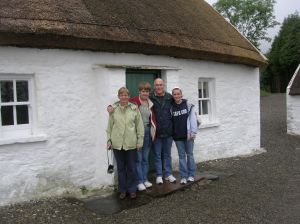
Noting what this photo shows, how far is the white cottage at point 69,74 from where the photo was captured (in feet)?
20.5

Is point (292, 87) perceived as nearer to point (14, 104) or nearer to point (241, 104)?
point (241, 104)

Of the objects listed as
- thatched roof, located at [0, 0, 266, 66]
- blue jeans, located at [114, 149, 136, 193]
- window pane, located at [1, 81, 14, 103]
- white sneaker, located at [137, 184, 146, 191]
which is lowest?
white sneaker, located at [137, 184, 146, 191]

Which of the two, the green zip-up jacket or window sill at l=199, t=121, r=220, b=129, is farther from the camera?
window sill at l=199, t=121, r=220, b=129

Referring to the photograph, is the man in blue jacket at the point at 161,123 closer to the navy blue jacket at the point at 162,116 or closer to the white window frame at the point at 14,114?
the navy blue jacket at the point at 162,116

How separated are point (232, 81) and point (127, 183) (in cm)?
513

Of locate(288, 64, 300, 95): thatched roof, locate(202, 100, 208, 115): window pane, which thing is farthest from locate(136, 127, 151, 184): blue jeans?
locate(288, 64, 300, 95): thatched roof

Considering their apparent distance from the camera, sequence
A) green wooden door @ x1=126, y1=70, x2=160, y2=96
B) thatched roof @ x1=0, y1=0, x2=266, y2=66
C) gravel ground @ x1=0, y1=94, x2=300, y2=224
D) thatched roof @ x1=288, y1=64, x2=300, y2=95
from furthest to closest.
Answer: thatched roof @ x1=288, y1=64, x2=300, y2=95 → green wooden door @ x1=126, y1=70, x2=160, y2=96 → thatched roof @ x1=0, y1=0, x2=266, y2=66 → gravel ground @ x1=0, y1=94, x2=300, y2=224

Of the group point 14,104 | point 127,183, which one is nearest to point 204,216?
point 127,183

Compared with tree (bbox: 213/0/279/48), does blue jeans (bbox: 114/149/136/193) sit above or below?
below

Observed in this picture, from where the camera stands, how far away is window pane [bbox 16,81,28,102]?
21.2 ft

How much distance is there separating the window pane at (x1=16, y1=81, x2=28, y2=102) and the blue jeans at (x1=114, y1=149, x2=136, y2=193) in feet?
5.41

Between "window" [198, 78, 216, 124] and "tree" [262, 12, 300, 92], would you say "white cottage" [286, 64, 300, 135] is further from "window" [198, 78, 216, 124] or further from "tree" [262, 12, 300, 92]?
"tree" [262, 12, 300, 92]

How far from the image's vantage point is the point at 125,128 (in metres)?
6.29

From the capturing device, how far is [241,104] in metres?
11.1
